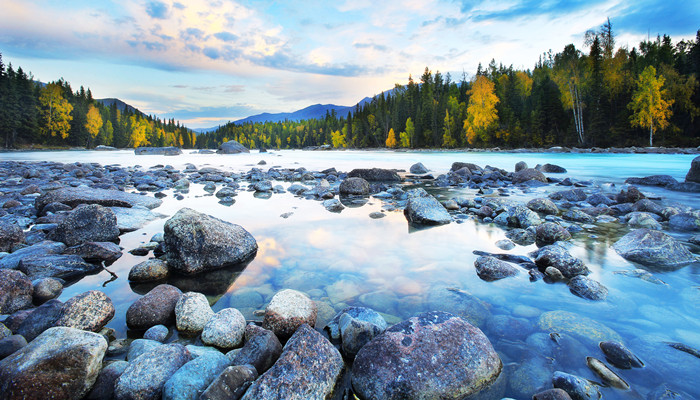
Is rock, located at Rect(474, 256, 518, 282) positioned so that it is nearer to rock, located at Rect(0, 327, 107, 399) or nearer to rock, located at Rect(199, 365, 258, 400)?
rock, located at Rect(199, 365, 258, 400)

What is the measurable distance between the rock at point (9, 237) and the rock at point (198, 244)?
236 centimetres

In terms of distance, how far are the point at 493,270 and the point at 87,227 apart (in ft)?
20.6

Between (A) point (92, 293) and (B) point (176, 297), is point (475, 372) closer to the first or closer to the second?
(B) point (176, 297)

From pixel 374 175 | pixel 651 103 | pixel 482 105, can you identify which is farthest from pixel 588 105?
pixel 374 175

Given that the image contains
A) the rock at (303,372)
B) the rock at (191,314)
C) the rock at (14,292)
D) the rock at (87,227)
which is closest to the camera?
the rock at (303,372)

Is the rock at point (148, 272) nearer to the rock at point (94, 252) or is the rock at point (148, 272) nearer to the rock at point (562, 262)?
the rock at point (94, 252)

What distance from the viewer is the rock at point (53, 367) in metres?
1.90

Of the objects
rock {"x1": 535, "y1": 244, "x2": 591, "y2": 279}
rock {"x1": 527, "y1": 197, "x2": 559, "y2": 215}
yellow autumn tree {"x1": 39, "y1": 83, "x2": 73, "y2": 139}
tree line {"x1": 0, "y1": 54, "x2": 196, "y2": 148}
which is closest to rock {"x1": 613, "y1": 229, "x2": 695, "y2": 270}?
rock {"x1": 535, "y1": 244, "x2": 591, "y2": 279}

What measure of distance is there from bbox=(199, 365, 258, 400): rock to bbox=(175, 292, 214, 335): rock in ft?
3.49

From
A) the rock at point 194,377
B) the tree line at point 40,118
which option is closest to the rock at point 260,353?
the rock at point 194,377

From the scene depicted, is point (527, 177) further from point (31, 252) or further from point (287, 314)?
point (31, 252)

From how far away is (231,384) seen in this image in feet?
6.46

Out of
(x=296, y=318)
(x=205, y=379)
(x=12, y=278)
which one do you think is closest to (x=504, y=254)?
(x=296, y=318)

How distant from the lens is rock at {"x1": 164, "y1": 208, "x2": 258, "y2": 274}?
4.16 m
